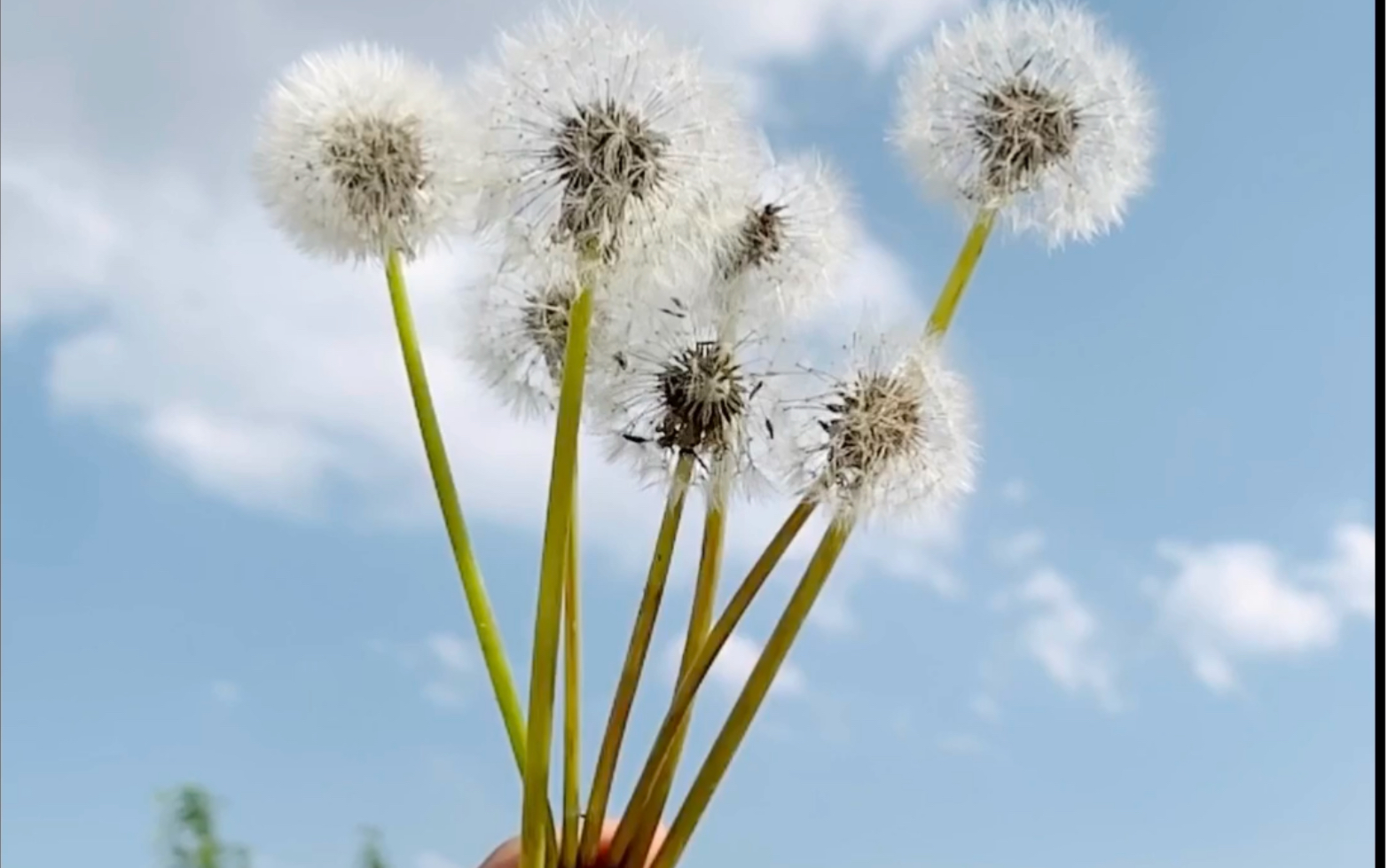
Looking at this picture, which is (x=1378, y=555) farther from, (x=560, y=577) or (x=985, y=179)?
(x=560, y=577)

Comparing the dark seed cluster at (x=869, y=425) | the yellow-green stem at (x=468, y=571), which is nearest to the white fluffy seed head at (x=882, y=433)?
the dark seed cluster at (x=869, y=425)

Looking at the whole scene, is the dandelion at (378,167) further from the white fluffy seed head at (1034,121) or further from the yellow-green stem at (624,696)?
the white fluffy seed head at (1034,121)

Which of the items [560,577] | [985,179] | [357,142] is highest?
[985,179]

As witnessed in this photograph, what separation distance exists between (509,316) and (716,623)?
178 mm

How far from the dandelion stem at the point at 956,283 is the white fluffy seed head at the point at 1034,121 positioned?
2 centimetres

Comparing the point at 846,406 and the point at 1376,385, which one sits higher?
the point at 1376,385

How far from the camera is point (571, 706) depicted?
1.86ft

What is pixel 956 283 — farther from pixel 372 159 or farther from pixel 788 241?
pixel 372 159

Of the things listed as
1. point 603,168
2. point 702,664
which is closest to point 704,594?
point 702,664

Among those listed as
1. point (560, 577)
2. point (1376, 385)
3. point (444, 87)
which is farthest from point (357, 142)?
point (1376, 385)

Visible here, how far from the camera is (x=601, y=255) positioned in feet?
1.73

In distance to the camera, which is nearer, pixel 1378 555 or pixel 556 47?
pixel 556 47

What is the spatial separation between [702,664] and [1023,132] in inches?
8.9

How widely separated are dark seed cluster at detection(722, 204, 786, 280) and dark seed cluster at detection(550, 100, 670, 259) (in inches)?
3.7
